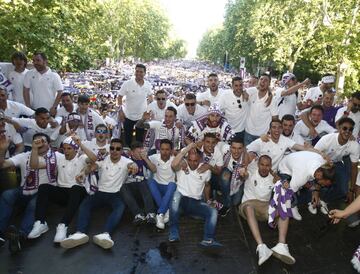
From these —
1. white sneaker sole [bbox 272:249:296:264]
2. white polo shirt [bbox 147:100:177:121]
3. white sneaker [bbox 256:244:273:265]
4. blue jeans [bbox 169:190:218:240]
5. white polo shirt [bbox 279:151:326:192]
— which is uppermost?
white polo shirt [bbox 147:100:177:121]

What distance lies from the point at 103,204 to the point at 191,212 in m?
1.43

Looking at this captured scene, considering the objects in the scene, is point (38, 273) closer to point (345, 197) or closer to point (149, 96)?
point (149, 96)

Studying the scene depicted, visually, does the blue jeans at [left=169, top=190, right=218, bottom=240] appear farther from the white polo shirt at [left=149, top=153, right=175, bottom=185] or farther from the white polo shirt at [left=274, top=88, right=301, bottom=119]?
the white polo shirt at [left=274, top=88, right=301, bottom=119]

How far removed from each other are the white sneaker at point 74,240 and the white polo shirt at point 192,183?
160 cm

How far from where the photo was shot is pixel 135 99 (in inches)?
299

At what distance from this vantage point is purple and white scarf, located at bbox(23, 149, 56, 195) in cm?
521

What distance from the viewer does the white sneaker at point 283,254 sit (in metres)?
4.54

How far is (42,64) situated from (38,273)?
423cm

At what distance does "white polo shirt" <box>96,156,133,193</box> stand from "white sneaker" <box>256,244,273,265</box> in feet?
7.66

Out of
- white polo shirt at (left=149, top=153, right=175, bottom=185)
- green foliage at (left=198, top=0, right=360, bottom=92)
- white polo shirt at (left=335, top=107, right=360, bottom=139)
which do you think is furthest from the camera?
green foliage at (left=198, top=0, right=360, bottom=92)

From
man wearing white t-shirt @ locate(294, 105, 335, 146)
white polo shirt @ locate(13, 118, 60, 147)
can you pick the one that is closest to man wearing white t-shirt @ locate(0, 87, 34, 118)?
white polo shirt @ locate(13, 118, 60, 147)

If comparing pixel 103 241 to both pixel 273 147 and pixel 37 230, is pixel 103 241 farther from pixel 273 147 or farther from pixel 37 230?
pixel 273 147

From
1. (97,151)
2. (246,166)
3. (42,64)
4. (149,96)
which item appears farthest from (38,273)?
(149,96)

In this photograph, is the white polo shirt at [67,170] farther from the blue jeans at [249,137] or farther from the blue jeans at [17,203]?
the blue jeans at [249,137]
